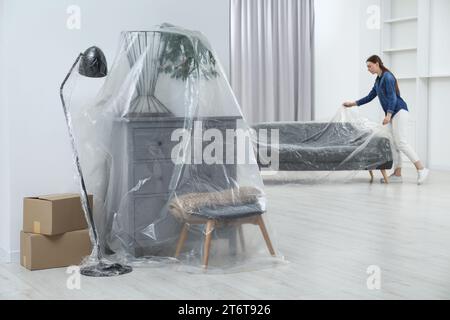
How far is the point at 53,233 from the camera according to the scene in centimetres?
354

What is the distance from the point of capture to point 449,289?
3.16 metres

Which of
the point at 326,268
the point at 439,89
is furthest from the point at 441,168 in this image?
the point at 326,268

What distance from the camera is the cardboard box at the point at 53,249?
11.7ft

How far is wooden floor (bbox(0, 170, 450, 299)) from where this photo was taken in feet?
10.3

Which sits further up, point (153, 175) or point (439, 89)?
point (439, 89)

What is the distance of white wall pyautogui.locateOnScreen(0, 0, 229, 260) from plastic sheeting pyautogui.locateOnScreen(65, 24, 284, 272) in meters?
0.15

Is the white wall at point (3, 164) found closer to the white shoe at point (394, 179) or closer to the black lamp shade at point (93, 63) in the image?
the black lamp shade at point (93, 63)

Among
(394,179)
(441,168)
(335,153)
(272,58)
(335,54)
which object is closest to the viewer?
(335,153)

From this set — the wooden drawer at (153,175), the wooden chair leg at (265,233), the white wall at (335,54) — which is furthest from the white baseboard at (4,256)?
the white wall at (335,54)

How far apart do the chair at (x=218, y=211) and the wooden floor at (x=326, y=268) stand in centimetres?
17

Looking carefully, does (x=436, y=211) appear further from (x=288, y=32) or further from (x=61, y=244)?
(x=288, y=32)

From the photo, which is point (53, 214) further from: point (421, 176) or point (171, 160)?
point (421, 176)

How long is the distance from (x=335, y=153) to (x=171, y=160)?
3452mm
